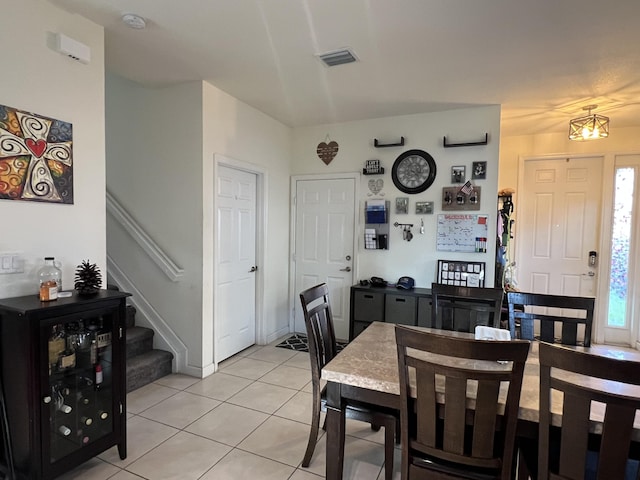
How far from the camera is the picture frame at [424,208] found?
12.9 ft

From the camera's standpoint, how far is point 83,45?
2166 millimetres

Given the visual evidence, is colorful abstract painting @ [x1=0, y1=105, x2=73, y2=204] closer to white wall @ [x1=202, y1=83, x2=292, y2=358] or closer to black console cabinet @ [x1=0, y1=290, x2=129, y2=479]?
black console cabinet @ [x1=0, y1=290, x2=129, y2=479]

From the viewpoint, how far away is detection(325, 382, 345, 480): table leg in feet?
5.42

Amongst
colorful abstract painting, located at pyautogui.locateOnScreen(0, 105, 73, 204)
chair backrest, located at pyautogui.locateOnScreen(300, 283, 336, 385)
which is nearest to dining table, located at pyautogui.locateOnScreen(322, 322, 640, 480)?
chair backrest, located at pyautogui.locateOnScreen(300, 283, 336, 385)

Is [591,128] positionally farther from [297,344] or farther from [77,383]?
[77,383]

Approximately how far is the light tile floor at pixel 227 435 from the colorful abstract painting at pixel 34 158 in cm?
159

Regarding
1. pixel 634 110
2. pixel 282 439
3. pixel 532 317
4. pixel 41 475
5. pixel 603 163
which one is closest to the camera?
pixel 41 475

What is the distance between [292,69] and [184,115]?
109 centimetres

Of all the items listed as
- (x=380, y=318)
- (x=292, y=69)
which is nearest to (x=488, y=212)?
(x=380, y=318)

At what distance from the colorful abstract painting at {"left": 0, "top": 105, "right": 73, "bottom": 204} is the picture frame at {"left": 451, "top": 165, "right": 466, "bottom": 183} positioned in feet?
11.1

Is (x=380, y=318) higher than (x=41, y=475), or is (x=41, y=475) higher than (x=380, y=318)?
(x=380, y=318)

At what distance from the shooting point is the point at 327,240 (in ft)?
14.6

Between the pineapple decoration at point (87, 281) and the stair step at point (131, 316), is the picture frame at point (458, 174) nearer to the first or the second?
the pineapple decoration at point (87, 281)

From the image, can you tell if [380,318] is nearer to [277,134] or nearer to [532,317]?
[532,317]
